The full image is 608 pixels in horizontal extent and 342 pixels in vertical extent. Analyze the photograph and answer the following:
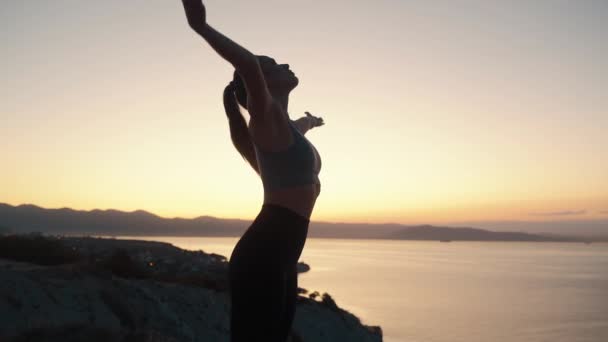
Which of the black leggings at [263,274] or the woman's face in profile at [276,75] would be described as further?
the woman's face in profile at [276,75]

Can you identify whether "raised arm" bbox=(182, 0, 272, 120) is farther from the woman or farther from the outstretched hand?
the outstretched hand

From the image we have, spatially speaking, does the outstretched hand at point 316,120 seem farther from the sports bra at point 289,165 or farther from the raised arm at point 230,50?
the raised arm at point 230,50

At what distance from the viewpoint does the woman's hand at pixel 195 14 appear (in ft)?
6.30

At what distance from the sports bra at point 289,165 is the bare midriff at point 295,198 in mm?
21

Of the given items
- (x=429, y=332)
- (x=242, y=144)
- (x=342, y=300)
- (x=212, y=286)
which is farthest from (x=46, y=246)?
(x=342, y=300)

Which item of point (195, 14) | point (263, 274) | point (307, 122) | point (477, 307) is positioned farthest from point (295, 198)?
point (477, 307)

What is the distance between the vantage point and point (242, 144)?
8.91ft

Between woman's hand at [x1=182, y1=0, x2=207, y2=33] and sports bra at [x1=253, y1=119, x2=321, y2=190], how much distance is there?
619mm

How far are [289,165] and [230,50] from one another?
22.8 inches

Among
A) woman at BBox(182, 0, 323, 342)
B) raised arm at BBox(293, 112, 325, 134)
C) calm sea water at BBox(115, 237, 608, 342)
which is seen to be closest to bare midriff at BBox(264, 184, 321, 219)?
woman at BBox(182, 0, 323, 342)

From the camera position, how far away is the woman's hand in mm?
1921

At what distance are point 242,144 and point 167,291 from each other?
24.0 ft

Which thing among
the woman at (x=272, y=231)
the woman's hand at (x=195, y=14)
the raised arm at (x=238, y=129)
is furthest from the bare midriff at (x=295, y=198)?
the woman's hand at (x=195, y=14)

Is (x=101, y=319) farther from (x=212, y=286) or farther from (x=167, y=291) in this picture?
(x=212, y=286)
